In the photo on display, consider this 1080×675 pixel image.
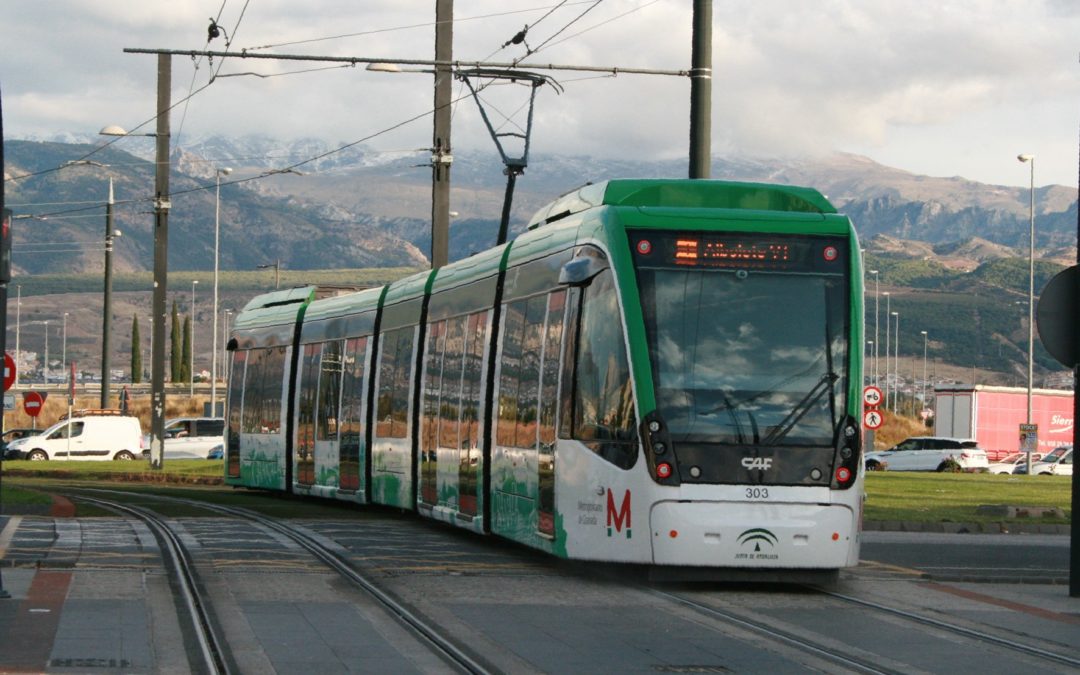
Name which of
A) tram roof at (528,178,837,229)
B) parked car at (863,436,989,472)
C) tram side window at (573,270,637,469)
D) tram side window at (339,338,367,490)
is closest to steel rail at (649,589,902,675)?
tram side window at (573,270,637,469)

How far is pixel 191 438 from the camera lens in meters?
64.9

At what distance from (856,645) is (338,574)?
18.6 ft

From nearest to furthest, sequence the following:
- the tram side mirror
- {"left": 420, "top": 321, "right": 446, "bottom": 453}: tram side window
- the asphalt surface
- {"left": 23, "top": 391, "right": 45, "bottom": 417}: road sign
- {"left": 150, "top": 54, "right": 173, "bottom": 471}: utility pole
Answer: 1. the asphalt surface
2. the tram side mirror
3. {"left": 420, "top": 321, "right": 446, "bottom": 453}: tram side window
4. {"left": 150, "top": 54, "right": 173, "bottom": 471}: utility pole
5. {"left": 23, "top": 391, "right": 45, "bottom": 417}: road sign

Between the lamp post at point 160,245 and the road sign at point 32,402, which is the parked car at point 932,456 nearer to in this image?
the lamp post at point 160,245

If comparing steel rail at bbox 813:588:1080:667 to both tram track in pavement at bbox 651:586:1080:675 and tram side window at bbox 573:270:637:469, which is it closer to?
tram track in pavement at bbox 651:586:1080:675

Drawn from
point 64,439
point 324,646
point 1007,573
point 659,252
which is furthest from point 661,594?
point 64,439

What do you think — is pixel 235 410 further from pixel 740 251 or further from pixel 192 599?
pixel 192 599

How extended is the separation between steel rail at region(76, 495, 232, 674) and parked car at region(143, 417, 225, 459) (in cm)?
4084

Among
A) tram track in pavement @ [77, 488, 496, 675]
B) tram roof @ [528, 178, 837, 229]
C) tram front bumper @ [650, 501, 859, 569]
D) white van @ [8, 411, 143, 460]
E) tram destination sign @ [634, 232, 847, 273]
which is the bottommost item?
white van @ [8, 411, 143, 460]

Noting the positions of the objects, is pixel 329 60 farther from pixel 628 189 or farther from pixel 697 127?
pixel 628 189

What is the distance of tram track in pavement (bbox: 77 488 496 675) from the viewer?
10.8m

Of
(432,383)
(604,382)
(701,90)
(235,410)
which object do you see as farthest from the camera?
(235,410)

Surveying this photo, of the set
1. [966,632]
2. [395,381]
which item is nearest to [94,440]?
[395,381]

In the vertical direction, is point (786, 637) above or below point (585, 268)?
below
